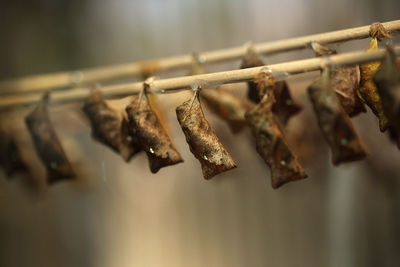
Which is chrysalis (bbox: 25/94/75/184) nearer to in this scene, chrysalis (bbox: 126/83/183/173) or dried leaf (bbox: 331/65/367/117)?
chrysalis (bbox: 126/83/183/173)

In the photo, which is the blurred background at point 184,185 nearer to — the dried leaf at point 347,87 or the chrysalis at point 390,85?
the dried leaf at point 347,87

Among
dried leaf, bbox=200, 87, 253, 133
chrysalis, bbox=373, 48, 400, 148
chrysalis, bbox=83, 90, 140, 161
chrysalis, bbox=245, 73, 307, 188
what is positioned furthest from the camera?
dried leaf, bbox=200, 87, 253, 133

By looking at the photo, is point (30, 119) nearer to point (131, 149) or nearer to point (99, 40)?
point (131, 149)

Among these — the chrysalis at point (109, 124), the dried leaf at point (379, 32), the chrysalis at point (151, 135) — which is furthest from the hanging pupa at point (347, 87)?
the chrysalis at point (109, 124)

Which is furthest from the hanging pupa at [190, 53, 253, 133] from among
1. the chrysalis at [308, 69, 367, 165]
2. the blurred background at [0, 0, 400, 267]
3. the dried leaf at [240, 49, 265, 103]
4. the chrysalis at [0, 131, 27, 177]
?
the chrysalis at [0, 131, 27, 177]

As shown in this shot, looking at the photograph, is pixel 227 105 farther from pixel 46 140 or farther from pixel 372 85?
pixel 46 140

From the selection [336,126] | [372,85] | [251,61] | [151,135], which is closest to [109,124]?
[151,135]

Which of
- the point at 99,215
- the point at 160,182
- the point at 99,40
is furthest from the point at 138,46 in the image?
the point at 99,215
